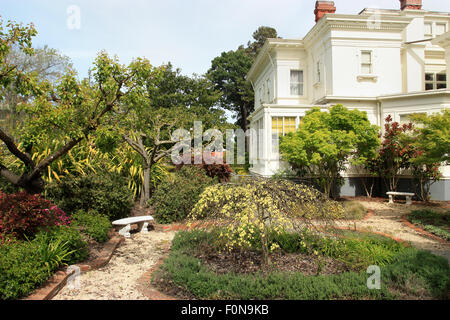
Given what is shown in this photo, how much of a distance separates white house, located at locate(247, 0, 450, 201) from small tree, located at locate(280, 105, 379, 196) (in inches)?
67.7

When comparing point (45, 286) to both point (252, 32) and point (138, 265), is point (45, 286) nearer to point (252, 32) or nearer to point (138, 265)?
point (138, 265)

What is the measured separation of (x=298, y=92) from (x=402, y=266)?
45.1ft

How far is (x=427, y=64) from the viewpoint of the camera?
16.8 m

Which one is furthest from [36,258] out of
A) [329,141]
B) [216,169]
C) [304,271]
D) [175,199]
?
[329,141]

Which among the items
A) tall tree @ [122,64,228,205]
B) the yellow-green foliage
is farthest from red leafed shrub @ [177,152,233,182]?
the yellow-green foliage

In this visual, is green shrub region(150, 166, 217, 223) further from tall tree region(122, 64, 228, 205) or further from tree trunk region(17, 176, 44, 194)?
tree trunk region(17, 176, 44, 194)

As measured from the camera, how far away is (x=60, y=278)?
454cm

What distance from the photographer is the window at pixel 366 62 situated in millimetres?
14562

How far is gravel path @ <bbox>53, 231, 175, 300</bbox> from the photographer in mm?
4324

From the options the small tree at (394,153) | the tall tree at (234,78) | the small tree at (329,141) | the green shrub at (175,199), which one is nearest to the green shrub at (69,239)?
the green shrub at (175,199)

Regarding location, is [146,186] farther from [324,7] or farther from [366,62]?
[324,7]

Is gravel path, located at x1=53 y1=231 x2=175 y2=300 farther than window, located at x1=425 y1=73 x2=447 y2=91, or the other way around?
window, located at x1=425 y1=73 x2=447 y2=91

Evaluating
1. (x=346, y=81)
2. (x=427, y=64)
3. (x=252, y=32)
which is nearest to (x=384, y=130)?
(x=346, y=81)

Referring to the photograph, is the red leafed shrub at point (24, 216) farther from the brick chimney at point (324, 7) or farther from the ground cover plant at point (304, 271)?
the brick chimney at point (324, 7)
